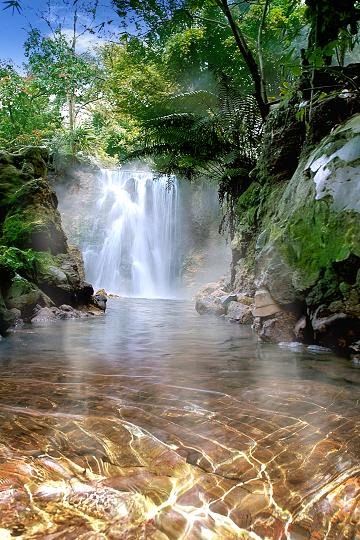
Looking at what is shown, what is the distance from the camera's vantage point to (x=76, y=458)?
140 centimetres

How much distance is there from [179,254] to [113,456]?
15.3 metres

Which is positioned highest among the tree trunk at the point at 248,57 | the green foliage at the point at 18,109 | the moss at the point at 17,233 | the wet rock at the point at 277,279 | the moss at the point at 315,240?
the green foliage at the point at 18,109

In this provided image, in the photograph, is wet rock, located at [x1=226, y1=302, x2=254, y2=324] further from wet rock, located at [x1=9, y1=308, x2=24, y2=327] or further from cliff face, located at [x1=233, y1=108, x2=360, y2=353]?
wet rock, located at [x1=9, y1=308, x2=24, y2=327]

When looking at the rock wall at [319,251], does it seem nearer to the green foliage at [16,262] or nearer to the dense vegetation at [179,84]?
the dense vegetation at [179,84]

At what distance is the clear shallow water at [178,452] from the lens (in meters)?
1.10

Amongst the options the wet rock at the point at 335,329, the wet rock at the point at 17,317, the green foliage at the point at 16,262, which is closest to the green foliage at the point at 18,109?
the green foliage at the point at 16,262

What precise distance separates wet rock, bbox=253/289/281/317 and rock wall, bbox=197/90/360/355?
11 mm

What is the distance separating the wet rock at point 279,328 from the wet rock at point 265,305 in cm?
7

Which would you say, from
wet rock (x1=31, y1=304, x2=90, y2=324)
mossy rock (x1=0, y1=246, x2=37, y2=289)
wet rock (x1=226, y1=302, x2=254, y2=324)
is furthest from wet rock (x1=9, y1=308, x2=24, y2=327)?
wet rock (x1=226, y1=302, x2=254, y2=324)

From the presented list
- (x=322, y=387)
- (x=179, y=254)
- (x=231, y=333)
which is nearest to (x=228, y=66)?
(x=179, y=254)

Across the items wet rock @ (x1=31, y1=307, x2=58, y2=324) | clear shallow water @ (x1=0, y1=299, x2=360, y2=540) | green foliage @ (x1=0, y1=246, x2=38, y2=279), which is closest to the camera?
clear shallow water @ (x1=0, y1=299, x2=360, y2=540)

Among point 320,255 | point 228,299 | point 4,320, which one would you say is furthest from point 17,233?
point 320,255

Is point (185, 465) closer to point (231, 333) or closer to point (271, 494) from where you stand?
point (271, 494)

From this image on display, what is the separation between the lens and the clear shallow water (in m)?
1.10
